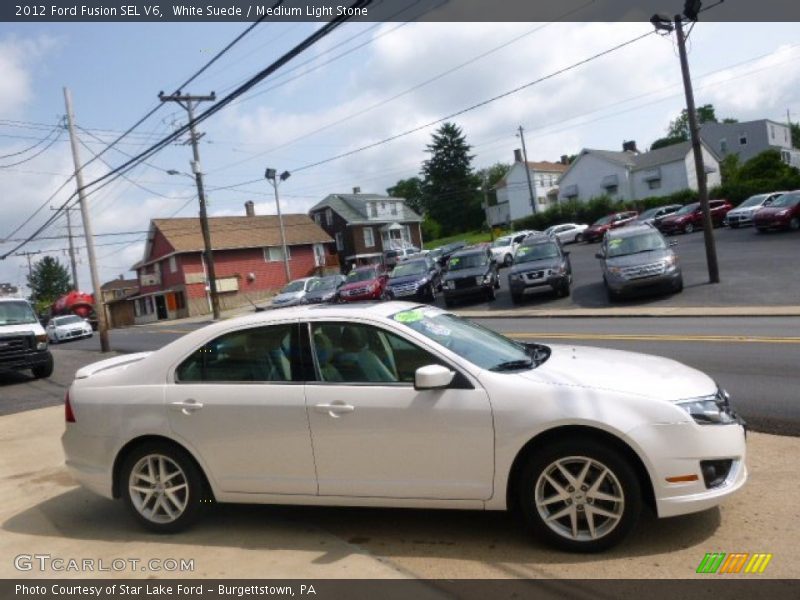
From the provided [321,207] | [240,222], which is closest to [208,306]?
[240,222]

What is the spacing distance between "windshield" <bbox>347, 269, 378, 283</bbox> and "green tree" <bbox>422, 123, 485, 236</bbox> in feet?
200

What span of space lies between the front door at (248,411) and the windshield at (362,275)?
22.4m

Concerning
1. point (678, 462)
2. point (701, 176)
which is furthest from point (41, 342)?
point (701, 176)

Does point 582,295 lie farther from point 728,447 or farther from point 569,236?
point 569,236

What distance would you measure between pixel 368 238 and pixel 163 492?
64.2 metres

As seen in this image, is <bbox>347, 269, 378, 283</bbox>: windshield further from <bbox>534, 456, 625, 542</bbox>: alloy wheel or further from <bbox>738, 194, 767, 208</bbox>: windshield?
<bbox>534, 456, 625, 542</bbox>: alloy wheel

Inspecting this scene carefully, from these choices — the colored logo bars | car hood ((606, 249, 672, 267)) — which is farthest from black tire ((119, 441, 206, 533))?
car hood ((606, 249, 672, 267))

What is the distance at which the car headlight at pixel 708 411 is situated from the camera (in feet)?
13.2

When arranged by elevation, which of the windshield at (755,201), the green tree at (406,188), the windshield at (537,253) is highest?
the green tree at (406,188)

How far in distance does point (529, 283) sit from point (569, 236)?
27.0 m

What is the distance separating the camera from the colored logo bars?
3.72 metres

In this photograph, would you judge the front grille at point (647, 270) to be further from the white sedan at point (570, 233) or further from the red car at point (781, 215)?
the white sedan at point (570, 233)

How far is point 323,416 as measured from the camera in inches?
175

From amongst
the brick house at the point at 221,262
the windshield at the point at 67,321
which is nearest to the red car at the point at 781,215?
the brick house at the point at 221,262
